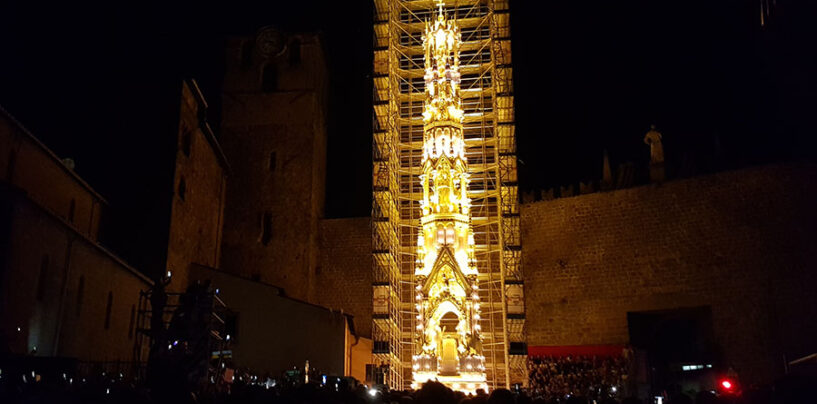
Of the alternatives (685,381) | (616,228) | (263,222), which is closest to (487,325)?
(616,228)

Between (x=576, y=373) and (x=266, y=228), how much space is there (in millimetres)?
13737

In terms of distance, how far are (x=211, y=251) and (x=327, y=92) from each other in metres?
10.3

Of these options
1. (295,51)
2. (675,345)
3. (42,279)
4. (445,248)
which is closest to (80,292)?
(42,279)

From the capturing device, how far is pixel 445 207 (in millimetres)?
20438

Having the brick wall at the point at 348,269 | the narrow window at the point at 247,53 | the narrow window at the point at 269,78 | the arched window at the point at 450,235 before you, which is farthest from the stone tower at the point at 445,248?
the narrow window at the point at 247,53

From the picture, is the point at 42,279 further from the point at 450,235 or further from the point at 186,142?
the point at 450,235

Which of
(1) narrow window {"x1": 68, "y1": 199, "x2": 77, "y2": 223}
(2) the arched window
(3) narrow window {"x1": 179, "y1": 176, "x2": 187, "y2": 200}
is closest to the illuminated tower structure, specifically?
(2) the arched window

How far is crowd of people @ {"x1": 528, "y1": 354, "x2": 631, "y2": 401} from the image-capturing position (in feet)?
72.9

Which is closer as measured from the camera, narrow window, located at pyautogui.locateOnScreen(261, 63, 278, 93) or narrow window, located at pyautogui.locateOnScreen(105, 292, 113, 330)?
narrow window, located at pyautogui.locateOnScreen(105, 292, 113, 330)

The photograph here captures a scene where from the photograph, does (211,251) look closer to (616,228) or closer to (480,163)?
(480,163)

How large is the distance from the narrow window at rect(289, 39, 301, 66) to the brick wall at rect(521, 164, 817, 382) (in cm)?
1203

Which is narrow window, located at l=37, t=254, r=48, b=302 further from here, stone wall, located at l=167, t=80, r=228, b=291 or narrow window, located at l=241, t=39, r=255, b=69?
narrow window, located at l=241, t=39, r=255, b=69

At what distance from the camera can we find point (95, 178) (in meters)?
21.4

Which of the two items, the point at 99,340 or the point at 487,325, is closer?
the point at 99,340
